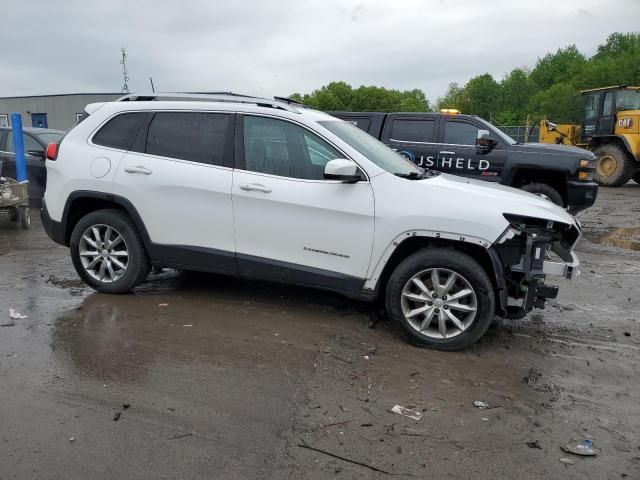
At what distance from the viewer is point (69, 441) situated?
10.0 ft

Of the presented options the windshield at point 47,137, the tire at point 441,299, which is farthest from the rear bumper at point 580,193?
the windshield at point 47,137

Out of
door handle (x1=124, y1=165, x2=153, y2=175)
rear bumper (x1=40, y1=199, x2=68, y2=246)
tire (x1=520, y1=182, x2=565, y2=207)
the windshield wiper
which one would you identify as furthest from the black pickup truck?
rear bumper (x1=40, y1=199, x2=68, y2=246)

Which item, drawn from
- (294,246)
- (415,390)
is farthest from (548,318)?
(294,246)

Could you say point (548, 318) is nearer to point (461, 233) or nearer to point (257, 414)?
point (461, 233)

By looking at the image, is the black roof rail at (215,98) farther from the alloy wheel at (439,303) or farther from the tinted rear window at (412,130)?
the tinted rear window at (412,130)

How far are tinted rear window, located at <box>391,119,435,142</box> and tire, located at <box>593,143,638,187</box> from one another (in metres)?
10.1

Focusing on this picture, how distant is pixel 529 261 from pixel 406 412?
165 cm

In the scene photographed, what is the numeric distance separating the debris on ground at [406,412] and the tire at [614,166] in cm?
1656

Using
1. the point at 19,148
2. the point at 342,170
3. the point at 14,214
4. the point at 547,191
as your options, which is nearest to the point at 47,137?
the point at 19,148

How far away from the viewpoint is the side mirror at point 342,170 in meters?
4.39

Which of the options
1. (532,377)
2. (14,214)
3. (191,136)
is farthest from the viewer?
(14,214)

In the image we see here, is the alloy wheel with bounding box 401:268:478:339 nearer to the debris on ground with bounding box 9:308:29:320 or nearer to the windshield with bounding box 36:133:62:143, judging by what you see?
the debris on ground with bounding box 9:308:29:320

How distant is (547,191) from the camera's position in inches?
372

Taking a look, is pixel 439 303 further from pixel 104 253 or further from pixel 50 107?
→ pixel 50 107
